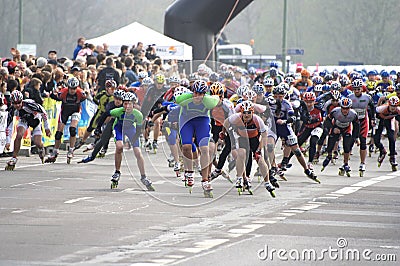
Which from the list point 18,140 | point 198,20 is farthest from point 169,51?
point 18,140

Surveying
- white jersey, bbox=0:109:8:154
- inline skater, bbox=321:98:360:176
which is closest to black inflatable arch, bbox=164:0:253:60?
inline skater, bbox=321:98:360:176

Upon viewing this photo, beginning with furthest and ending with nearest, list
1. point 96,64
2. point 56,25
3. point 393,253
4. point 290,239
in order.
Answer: point 56,25
point 96,64
point 290,239
point 393,253

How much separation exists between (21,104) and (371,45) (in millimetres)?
72355

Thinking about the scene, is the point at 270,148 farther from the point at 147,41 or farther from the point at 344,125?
the point at 147,41

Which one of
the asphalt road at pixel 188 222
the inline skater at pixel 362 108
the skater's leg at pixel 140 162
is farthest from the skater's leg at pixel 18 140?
the inline skater at pixel 362 108

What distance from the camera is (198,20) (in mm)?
30828

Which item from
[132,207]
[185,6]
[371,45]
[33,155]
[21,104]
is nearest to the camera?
[132,207]

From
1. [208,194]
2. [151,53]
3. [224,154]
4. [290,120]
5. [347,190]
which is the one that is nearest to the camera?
[208,194]

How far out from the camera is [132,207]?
579 inches

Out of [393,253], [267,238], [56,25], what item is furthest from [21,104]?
[56,25]

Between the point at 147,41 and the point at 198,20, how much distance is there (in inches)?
160

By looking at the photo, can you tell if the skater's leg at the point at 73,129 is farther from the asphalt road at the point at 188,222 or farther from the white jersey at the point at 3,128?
the asphalt road at the point at 188,222

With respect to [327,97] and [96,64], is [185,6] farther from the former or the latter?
[327,97]

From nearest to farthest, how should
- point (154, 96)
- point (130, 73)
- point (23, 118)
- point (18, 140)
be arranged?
point (18, 140)
point (23, 118)
point (154, 96)
point (130, 73)
